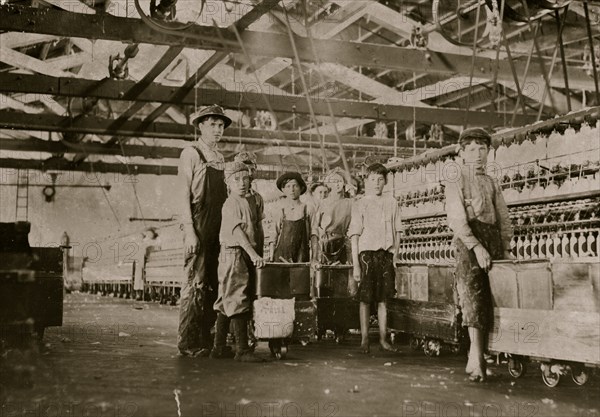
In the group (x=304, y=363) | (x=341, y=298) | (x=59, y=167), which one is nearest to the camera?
(x=304, y=363)

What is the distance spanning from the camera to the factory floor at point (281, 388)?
11.9 feet

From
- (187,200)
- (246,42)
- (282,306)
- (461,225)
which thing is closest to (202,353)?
(282,306)

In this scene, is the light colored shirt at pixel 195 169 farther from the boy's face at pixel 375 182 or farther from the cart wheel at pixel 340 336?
the cart wheel at pixel 340 336

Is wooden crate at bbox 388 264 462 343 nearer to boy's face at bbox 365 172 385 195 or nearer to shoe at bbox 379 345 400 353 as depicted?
shoe at bbox 379 345 400 353

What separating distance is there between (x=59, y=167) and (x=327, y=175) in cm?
1236

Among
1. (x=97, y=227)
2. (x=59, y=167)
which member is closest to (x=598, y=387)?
(x=59, y=167)

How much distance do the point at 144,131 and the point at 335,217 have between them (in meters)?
6.40

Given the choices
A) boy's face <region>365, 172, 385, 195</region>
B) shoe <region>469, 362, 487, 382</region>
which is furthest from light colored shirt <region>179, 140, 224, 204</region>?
shoe <region>469, 362, 487, 382</region>

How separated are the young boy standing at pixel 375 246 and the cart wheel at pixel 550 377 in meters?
1.98

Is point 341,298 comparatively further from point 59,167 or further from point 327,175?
point 59,167

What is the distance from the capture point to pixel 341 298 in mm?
7125

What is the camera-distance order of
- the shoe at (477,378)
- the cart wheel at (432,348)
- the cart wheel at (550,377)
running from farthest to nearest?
the cart wheel at (432,348) < the shoe at (477,378) < the cart wheel at (550,377)

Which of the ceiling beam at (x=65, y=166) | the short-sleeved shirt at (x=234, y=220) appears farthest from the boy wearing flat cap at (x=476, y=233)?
the ceiling beam at (x=65, y=166)

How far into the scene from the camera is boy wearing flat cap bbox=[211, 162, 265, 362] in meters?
5.63
